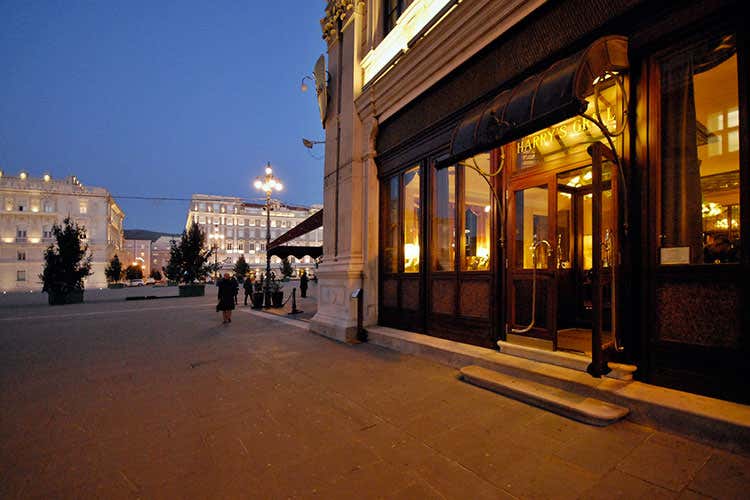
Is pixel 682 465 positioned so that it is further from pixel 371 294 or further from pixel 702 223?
pixel 371 294

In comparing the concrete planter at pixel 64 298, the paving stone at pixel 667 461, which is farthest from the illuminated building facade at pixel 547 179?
the concrete planter at pixel 64 298

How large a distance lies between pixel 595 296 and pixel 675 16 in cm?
304

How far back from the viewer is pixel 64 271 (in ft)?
70.6

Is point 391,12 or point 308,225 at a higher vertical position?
point 391,12

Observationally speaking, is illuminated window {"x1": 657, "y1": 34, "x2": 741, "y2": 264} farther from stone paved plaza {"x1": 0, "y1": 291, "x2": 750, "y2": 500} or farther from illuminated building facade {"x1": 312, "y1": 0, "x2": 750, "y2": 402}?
stone paved plaza {"x1": 0, "y1": 291, "x2": 750, "y2": 500}

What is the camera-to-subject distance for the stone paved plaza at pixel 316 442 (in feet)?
8.01

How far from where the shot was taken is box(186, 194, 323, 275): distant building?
88.1 metres

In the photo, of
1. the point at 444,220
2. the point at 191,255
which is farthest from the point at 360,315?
the point at 191,255

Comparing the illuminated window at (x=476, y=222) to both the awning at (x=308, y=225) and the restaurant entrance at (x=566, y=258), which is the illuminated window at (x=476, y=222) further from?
the awning at (x=308, y=225)

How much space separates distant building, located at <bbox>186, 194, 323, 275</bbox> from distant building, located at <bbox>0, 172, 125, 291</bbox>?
90.9 feet

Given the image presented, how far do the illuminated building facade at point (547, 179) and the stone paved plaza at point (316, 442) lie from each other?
1142 millimetres

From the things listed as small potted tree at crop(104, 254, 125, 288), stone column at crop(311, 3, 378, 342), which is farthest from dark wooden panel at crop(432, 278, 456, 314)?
small potted tree at crop(104, 254, 125, 288)

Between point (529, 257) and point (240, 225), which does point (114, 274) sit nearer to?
point (240, 225)

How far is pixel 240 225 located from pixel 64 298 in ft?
244
